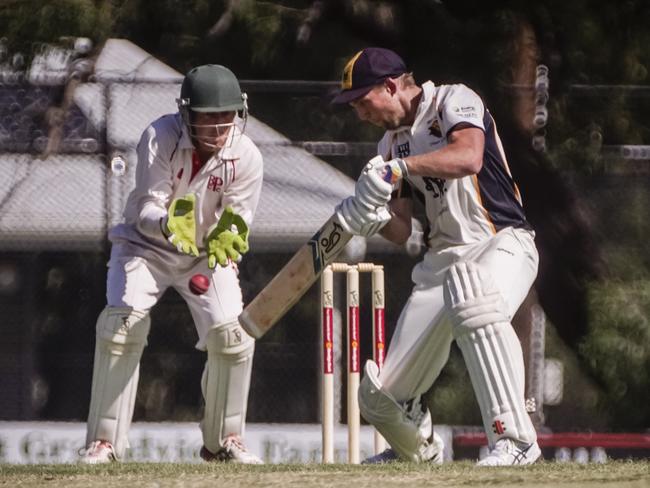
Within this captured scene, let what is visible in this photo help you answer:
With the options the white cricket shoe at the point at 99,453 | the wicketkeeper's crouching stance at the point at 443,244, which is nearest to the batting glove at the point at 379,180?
the wicketkeeper's crouching stance at the point at 443,244

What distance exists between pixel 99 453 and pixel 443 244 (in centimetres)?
177

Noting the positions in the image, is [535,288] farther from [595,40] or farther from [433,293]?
[433,293]

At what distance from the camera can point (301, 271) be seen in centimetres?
585

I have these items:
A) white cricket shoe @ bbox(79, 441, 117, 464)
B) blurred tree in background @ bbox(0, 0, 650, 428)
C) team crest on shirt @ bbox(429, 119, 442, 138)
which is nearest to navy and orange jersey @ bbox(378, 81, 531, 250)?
team crest on shirt @ bbox(429, 119, 442, 138)

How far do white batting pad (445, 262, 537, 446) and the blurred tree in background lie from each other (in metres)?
3.86

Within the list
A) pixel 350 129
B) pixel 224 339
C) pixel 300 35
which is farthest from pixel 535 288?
pixel 224 339

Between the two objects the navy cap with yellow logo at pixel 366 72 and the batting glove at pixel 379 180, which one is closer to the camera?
the batting glove at pixel 379 180

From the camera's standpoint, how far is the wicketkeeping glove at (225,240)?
6.42 m

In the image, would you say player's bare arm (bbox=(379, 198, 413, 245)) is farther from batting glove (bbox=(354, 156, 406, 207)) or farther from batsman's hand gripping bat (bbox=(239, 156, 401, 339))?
batting glove (bbox=(354, 156, 406, 207))

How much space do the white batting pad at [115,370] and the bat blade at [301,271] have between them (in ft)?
2.70

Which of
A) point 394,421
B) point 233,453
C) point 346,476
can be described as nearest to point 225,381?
point 233,453

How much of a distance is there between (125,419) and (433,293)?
61.8 inches

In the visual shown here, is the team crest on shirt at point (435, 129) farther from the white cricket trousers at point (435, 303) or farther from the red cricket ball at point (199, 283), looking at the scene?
the red cricket ball at point (199, 283)

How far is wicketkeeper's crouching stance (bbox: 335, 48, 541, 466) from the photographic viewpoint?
18.1 feet
